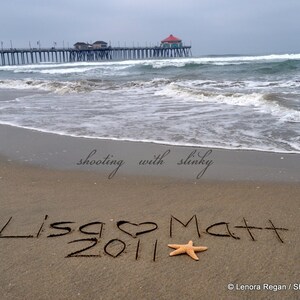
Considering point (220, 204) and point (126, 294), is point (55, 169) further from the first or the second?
point (126, 294)

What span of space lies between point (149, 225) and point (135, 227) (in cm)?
13

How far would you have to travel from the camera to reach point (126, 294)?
7.63 feet

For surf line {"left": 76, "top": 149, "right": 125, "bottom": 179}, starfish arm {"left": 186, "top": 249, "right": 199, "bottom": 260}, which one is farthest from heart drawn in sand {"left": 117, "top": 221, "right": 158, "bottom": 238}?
surf line {"left": 76, "top": 149, "right": 125, "bottom": 179}

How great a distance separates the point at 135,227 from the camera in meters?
3.19

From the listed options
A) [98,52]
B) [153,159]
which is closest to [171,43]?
[98,52]

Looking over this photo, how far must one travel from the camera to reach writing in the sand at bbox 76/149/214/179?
16.4ft

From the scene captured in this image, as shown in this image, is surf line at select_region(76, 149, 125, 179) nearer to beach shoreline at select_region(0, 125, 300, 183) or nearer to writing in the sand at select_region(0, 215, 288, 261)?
beach shoreline at select_region(0, 125, 300, 183)

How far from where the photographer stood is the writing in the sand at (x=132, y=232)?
111 inches

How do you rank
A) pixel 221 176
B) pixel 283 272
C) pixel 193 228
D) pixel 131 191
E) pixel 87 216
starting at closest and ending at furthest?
pixel 283 272 < pixel 193 228 < pixel 87 216 < pixel 131 191 < pixel 221 176

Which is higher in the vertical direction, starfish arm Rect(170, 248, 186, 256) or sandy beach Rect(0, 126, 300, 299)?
starfish arm Rect(170, 248, 186, 256)

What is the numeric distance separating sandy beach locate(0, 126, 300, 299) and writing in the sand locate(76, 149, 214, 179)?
0.6 inches

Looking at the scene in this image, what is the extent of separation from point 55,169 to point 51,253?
2.26 m

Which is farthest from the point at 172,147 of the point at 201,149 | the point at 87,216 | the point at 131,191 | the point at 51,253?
the point at 51,253

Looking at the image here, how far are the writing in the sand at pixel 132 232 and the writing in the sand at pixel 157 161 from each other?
61.1 inches
